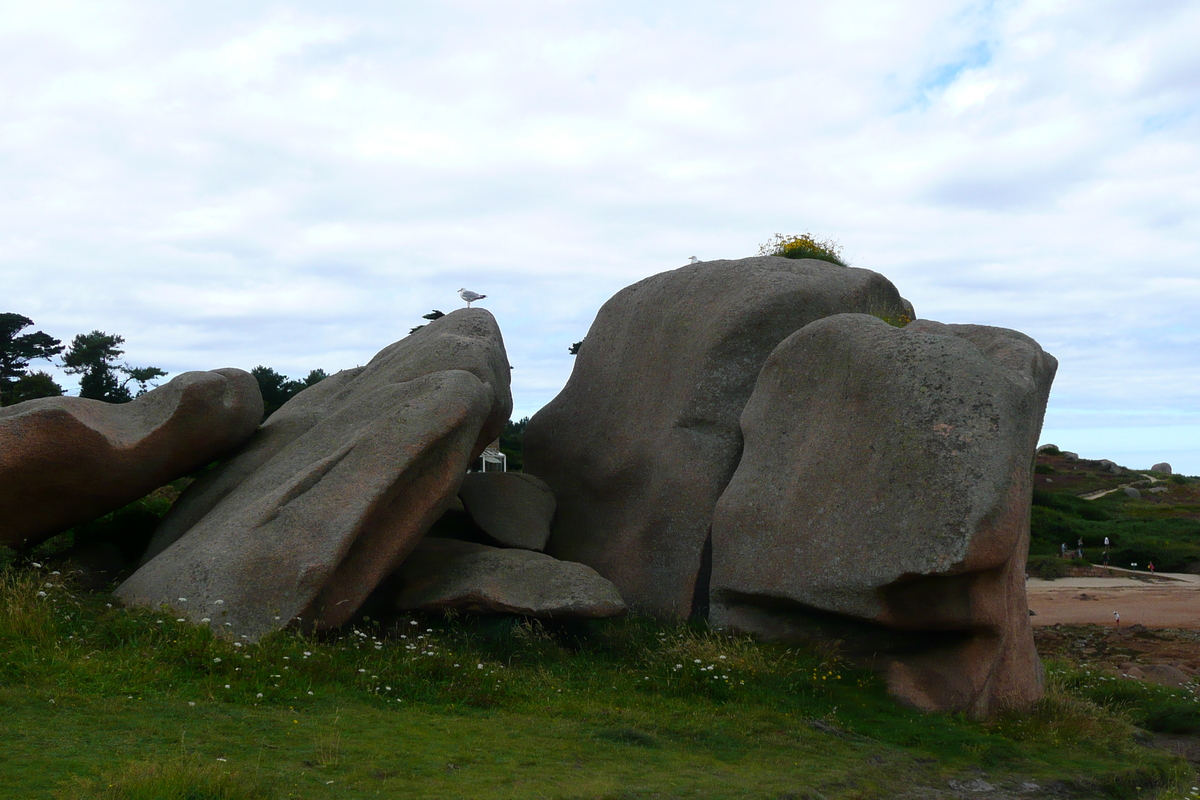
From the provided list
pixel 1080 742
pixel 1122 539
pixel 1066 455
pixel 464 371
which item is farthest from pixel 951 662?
Answer: pixel 1066 455

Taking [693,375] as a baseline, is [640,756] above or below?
below

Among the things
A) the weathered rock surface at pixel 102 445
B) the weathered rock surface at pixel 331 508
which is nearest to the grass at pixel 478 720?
the weathered rock surface at pixel 331 508

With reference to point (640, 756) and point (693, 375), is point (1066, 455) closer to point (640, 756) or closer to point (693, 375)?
point (693, 375)

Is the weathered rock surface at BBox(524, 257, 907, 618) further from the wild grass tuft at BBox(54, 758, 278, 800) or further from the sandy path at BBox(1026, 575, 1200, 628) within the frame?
the sandy path at BBox(1026, 575, 1200, 628)

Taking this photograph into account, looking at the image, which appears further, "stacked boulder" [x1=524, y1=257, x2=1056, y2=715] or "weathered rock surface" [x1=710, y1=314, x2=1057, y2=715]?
"stacked boulder" [x1=524, y1=257, x2=1056, y2=715]

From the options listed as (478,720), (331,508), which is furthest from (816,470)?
(331,508)

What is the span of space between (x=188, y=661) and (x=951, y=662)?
7.37 meters

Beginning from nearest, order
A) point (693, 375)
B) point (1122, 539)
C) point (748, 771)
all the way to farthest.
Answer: point (748, 771), point (693, 375), point (1122, 539)

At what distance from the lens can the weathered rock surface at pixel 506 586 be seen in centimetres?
1123

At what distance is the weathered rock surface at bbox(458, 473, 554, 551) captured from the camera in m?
13.5

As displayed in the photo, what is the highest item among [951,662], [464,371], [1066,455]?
[1066,455]

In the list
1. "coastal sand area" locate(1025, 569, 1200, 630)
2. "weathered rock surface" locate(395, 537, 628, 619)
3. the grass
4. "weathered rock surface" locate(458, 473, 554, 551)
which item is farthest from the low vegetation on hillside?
"weathered rock surface" locate(395, 537, 628, 619)

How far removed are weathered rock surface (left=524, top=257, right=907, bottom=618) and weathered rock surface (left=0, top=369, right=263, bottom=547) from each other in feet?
15.2

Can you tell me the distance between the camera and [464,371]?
478 inches
